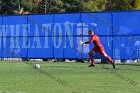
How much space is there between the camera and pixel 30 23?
39.7 m

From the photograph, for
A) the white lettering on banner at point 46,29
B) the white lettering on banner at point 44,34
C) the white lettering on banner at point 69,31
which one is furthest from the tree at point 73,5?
the white lettering on banner at point 69,31

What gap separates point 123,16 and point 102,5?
168ft

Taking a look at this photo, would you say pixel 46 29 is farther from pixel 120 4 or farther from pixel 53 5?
pixel 53 5

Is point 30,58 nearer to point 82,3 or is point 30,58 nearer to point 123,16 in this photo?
point 123,16

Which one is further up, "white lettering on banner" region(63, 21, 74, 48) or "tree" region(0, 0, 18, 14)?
"tree" region(0, 0, 18, 14)

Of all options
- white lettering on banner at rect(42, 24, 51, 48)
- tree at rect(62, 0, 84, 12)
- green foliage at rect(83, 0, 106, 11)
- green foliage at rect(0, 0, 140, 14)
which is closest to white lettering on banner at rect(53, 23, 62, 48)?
white lettering on banner at rect(42, 24, 51, 48)

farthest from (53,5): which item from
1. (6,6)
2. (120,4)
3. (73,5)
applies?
(120,4)

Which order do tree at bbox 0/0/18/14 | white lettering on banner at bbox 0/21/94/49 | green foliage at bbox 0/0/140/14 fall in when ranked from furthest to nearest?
tree at bbox 0/0/18/14
green foliage at bbox 0/0/140/14
white lettering on banner at bbox 0/21/94/49

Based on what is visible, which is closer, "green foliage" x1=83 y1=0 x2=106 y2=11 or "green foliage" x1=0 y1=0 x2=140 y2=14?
"green foliage" x1=83 y1=0 x2=106 y2=11

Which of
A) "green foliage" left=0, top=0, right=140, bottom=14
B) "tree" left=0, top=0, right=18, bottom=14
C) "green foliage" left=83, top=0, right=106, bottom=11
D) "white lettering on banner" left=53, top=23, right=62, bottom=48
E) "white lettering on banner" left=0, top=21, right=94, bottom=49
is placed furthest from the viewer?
"tree" left=0, top=0, right=18, bottom=14

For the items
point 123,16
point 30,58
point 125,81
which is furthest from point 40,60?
point 125,81

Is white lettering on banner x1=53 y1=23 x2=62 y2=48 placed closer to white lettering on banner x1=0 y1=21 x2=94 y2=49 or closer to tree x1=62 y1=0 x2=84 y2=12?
white lettering on banner x1=0 y1=21 x2=94 y2=49

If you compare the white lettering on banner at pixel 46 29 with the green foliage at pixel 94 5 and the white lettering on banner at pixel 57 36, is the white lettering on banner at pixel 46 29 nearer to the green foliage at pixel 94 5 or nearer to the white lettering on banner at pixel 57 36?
the white lettering on banner at pixel 57 36

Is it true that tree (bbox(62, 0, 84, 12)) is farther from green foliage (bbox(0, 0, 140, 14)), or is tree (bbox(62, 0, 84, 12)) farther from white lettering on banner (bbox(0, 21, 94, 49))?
white lettering on banner (bbox(0, 21, 94, 49))
